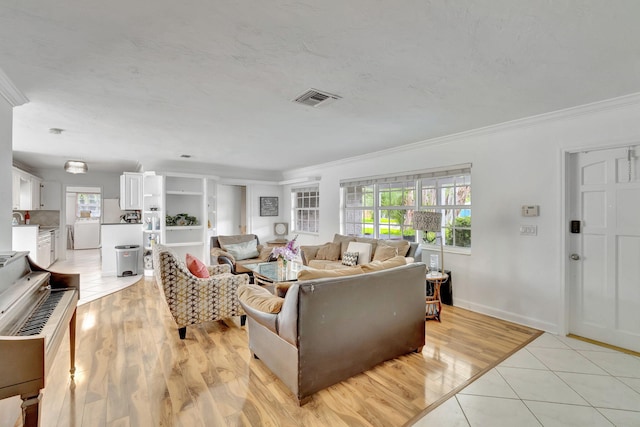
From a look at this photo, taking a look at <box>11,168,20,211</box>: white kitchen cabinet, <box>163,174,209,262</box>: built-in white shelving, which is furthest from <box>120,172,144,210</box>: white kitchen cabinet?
<box>11,168,20,211</box>: white kitchen cabinet

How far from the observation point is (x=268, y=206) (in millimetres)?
7898

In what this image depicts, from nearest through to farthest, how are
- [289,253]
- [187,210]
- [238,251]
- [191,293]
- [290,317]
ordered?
[290,317], [191,293], [289,253], [238,251], [187,210]

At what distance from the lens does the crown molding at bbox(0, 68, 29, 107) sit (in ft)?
7.47

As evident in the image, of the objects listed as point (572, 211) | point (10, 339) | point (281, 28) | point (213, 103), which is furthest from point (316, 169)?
point (10, 339)

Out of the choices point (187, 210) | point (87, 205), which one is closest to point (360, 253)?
point (187, 210)

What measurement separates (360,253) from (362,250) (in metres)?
0.06

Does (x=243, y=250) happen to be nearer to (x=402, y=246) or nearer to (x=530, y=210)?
(x=402, y=246)

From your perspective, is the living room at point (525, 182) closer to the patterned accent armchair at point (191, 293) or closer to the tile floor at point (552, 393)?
the tile floor at point (552, 393)

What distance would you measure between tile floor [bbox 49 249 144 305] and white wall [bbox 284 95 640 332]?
17.4ft

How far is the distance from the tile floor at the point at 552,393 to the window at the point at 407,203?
1.74m

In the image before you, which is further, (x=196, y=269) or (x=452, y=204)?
(x=452, y=204)

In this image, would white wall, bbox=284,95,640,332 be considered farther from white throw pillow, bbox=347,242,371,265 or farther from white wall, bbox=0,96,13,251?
white wall, bbox=0,96,13,251

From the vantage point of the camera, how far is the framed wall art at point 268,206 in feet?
25.6

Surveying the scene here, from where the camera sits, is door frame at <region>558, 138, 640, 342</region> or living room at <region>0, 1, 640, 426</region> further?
door frame at <region>558, 138, 640, 342</region>
